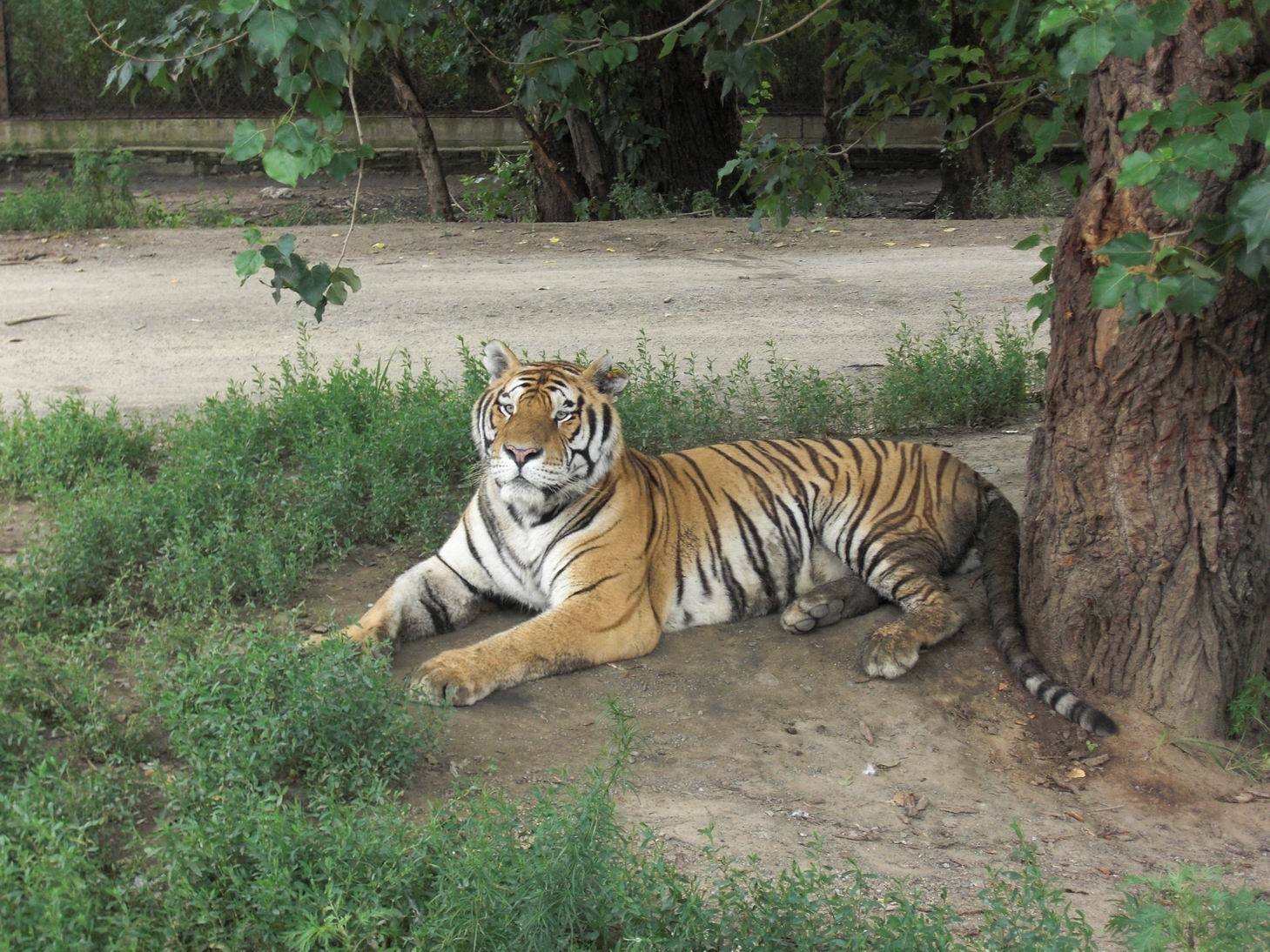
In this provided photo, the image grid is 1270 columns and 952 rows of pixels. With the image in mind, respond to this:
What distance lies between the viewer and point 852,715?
4309mm

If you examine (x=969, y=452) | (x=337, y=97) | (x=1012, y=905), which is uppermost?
(x=337, y=97)

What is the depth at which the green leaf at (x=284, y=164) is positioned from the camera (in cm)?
319

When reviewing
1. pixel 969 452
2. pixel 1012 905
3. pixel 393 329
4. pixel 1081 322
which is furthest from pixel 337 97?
pixel 393 329

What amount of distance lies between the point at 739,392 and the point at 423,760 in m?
3.68

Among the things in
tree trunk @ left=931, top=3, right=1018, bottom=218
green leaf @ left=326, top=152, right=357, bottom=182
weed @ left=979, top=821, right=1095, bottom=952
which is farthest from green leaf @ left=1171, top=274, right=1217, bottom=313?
tree trunk @ left=931, top=3, right=1018, bottom=218

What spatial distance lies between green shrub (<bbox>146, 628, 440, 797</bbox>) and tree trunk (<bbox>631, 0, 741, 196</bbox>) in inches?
376

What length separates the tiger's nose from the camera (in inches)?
181

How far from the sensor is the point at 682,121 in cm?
1301

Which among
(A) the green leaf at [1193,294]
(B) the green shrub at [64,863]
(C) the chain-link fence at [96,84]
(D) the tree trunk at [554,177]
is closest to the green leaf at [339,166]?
(B) the green shrub at [64,863]

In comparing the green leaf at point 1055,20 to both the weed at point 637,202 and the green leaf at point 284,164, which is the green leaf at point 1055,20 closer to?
the green leaf at point 284,164

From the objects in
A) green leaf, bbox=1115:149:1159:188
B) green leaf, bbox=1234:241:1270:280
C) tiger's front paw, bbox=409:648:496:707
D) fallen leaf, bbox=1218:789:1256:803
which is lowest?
fallen leaf, bbox=1218:789:1256:803

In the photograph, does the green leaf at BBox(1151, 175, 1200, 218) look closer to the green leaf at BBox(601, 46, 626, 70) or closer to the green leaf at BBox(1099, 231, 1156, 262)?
the green leaf at BBox(1099, 231, 1156, 262)

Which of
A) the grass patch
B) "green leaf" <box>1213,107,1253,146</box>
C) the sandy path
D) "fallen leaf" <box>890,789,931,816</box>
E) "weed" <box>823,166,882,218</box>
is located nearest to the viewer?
"green leaf" <box>1213,107,1253,146</box>

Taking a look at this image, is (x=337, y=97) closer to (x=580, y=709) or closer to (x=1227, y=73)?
(x=580, y=709)
